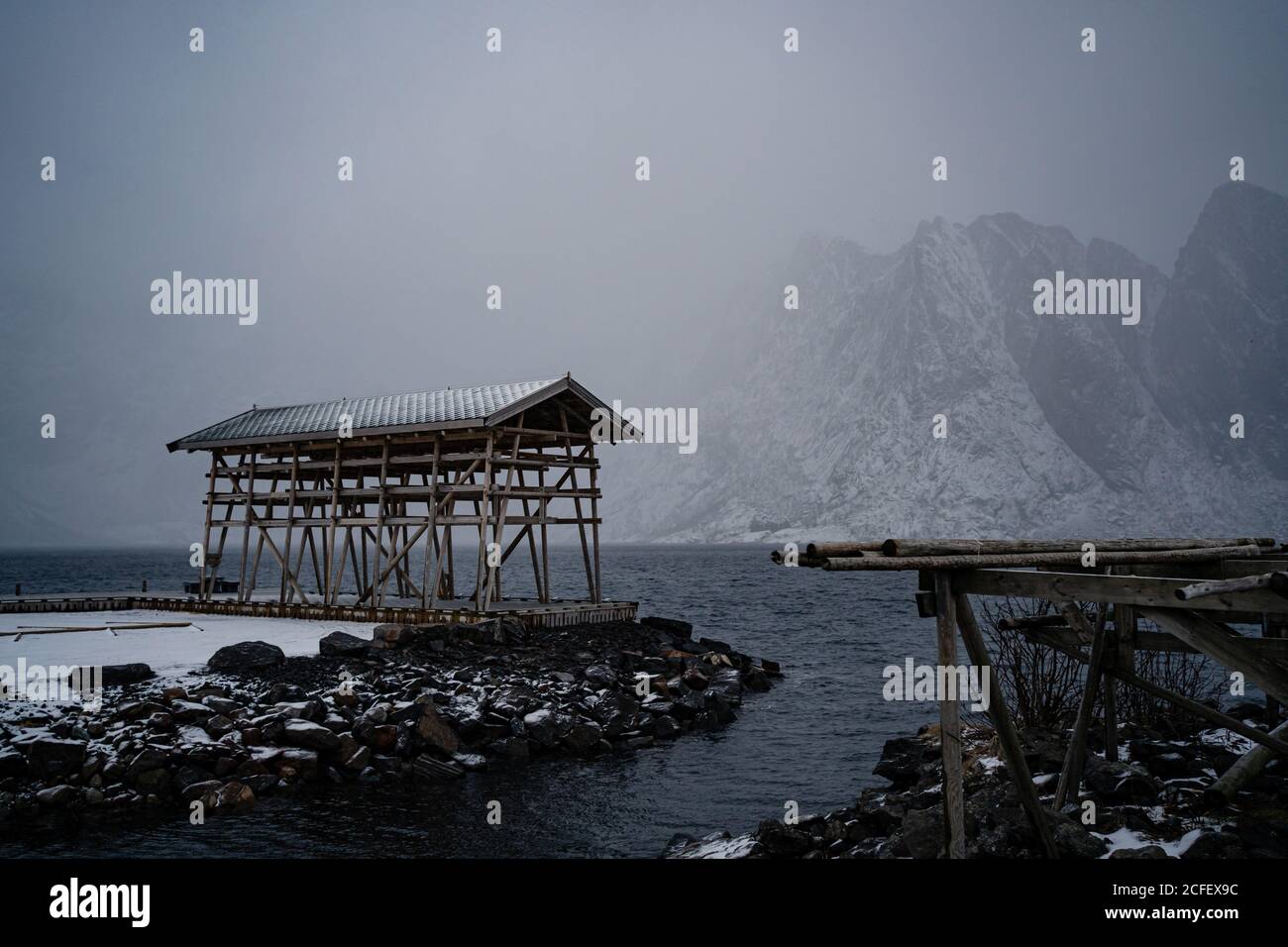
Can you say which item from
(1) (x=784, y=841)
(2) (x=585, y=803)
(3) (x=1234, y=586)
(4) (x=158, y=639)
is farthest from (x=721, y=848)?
(4) (x=158, y=639)

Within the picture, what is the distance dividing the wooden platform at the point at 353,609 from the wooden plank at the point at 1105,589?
55.2 feet

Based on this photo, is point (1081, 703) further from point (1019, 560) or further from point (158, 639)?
point (158, 639)

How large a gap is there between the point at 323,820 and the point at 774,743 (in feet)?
30.7

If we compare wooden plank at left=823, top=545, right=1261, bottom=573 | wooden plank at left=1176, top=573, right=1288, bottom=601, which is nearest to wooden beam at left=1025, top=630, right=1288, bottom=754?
wooden plank at left=823, top=545, right=1261, bottom=573

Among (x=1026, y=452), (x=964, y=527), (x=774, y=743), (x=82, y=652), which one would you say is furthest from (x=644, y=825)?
(x=1026, y=452)

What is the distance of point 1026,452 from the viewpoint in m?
171

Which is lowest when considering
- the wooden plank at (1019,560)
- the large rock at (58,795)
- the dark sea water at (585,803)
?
the dark sea water at (585,803)

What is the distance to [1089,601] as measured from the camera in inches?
335

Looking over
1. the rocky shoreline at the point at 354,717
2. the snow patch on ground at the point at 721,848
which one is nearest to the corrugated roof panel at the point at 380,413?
the rocky shoreline at the point at 354,717

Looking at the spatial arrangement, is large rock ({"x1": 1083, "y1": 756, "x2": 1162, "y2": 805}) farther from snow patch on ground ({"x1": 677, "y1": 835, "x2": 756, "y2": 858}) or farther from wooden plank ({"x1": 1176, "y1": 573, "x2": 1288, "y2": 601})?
wooden plank ({"x1": 1176, "y1": 573, "x2": 1288, "y2": 601})

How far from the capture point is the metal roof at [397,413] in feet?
80.2

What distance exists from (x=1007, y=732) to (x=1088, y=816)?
2399 mm

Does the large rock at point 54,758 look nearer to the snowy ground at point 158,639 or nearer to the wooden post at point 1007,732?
the snowy ground at point 158,639
